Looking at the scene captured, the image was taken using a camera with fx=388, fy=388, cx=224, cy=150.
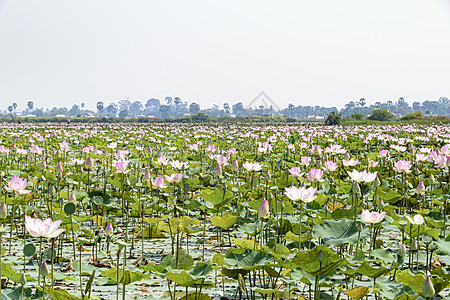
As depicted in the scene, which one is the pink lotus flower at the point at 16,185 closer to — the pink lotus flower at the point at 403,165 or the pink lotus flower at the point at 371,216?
the pink lotus flower at the point at 371,216

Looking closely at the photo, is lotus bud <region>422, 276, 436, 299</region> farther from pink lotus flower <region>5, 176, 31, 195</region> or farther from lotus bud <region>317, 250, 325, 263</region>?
pink lotus flower <region>5, 176, 31, 195</region>

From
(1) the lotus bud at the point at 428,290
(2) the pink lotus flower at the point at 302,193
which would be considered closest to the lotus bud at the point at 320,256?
(1) the lotus bud at the point at 428,290

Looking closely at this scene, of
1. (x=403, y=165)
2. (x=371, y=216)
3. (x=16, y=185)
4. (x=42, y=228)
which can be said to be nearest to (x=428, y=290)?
(x=371, y=216)

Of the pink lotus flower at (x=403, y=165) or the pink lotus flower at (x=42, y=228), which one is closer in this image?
the pink lotus flower at (x=42, y=228)

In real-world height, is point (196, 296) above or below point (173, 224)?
below

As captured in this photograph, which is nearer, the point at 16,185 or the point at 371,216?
the point at 371,216

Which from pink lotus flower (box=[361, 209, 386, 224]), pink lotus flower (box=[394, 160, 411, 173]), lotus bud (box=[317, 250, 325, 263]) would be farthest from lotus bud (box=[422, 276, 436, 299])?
pink lotus flower (box=[394, 160, 411, 173])

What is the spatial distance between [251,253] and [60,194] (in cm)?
249

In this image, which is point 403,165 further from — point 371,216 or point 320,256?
point 320,256

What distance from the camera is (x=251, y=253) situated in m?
2.08

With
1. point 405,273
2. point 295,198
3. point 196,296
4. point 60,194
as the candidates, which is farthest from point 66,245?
point 405,273

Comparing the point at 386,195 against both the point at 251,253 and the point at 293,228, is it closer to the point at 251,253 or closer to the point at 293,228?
the point at 293,228

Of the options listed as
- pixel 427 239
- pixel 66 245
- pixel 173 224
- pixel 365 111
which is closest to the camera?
pixel 427 239

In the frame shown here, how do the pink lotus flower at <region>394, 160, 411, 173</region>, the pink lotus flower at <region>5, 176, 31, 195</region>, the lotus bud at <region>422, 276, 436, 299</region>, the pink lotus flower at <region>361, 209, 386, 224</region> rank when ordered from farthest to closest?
the pink lotus flower at <region>394, 160, 411, 173</region>
the pink lotus flower at <region>5, 176, 31, 195</region>
the pink lotus flower at <region>361, 209, 386, 224</region>
the lotus bud at <region>422, 276, 436, 299</region>
